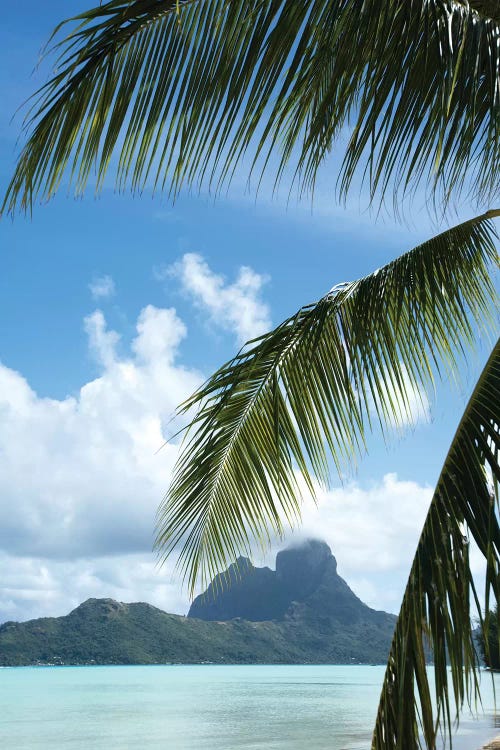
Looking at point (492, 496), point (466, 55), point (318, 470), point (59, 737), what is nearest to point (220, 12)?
point (466, 55)

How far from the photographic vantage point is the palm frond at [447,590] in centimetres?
181

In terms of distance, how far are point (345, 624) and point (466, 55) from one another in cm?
12461

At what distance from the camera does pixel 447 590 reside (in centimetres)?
186

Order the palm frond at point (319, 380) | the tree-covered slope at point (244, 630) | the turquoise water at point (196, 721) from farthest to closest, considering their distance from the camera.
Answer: the tree-covered slope at point (244, 630) < the turquoise water at point (196, 721) < the palm frond at point (319, 380)

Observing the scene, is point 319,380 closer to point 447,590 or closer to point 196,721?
point 447,590

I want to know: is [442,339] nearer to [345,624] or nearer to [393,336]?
[393,336]

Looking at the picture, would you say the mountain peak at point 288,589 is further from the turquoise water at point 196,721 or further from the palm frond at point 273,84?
the palm frond at point 273,84

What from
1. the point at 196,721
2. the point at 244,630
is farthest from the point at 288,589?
the point at 196,721

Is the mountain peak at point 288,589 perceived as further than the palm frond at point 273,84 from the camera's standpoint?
Yes

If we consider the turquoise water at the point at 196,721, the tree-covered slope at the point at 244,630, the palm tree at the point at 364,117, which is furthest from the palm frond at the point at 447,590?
the tree-covered slope at the point at 244,630

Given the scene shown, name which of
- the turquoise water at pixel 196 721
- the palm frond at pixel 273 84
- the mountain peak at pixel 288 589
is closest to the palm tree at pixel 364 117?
the palm frond at pixel 273 84

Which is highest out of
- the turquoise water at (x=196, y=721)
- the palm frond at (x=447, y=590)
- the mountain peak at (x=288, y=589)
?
the mountain peak at (x=288, y=589)

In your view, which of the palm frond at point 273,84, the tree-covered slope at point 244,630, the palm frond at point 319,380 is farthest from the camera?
the tree-covered slope at point 244,630

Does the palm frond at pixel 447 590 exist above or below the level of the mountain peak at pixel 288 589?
below
